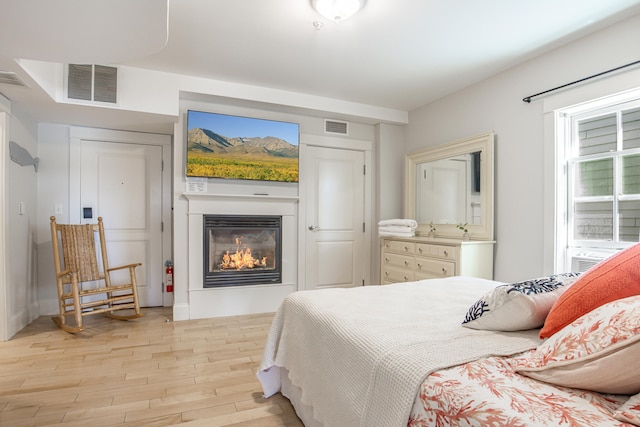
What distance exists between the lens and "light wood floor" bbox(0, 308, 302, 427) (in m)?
1.79

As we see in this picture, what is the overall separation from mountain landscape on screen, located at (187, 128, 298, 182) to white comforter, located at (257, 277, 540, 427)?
2.14 m

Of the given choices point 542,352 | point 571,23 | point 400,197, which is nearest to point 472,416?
point 542,352

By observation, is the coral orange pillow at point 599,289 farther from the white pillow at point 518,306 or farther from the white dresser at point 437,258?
the white dresser at point 437,258

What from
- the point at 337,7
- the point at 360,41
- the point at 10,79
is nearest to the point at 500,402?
the point at 337,7

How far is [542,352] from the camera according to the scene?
93cm

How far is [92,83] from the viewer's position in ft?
9.82

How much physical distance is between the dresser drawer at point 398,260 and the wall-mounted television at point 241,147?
1389mm

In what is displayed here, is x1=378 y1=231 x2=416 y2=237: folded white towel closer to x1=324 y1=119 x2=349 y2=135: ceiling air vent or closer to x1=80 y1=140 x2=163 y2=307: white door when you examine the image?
x1=324 y1=119 x2=349 y2=135: ceiling air vent

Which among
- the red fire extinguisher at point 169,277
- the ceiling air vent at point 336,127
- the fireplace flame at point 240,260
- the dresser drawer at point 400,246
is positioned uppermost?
the ceiling air vent at point 336,127

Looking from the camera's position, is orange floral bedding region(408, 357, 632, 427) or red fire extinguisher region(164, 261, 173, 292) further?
red fire extinguisher region(164, 261, 173, 292)

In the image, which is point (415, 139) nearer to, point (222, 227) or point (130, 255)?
point (222, 227)

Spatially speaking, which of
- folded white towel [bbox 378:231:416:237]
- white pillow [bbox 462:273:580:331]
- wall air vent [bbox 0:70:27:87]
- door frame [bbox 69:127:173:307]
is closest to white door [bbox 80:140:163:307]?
door frame [bbox 69:127:173:307]

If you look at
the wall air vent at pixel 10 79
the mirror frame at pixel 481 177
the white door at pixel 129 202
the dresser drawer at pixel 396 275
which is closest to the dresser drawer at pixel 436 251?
the dresser drawer at pixel 396 275

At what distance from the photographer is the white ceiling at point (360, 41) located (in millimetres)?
2193
